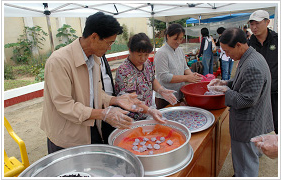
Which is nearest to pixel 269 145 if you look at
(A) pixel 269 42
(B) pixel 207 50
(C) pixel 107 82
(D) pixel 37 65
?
(C) pixel 107 82

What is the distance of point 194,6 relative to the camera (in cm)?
505

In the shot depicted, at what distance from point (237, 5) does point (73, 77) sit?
4788 millimetres

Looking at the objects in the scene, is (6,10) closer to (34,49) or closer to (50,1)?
(50,1)

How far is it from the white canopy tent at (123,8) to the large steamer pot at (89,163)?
130 inches

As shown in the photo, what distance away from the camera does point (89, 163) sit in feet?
3.82

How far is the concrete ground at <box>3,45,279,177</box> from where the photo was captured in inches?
102

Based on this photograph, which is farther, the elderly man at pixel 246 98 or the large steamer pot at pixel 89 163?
the elderly man at pixel 246 98

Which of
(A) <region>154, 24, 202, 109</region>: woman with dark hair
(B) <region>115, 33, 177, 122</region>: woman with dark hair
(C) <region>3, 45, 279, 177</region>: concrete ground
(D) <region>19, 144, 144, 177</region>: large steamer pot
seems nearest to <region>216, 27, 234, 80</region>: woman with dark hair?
(C) <region>3, 45, 279, 177</region>: concrete ground

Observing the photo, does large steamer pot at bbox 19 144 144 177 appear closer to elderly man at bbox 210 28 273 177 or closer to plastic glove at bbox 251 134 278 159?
plastic glove at bbox 251 134 278 159

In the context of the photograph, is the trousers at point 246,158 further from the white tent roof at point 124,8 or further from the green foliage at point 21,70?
the green foliage at point 21,70

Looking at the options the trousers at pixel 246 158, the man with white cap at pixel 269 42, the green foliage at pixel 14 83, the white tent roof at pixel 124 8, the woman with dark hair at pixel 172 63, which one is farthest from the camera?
the green foliage at pixel 14 83

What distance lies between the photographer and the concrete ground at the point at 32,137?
8.54 feet

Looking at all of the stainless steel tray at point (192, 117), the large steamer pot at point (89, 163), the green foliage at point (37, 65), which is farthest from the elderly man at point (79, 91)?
the green foliage at point (37, 65)

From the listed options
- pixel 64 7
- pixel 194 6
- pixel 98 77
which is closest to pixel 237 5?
pixel 194 6
